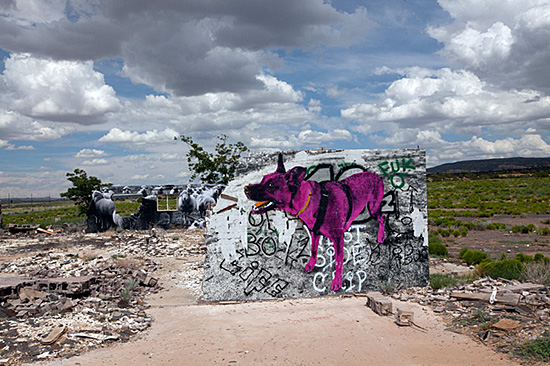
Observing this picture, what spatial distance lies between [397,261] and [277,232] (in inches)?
122

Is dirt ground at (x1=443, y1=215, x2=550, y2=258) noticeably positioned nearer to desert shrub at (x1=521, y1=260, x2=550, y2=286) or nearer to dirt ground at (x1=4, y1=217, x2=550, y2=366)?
desert shrub at (x1=521, y1=260, x2=550, y2=286)

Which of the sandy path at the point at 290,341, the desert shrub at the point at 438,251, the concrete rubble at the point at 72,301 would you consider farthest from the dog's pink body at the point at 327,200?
the desert shrub at the point at 438,251

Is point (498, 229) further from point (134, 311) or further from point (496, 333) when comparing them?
point (134, 311)

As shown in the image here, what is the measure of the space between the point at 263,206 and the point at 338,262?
2.23 meters

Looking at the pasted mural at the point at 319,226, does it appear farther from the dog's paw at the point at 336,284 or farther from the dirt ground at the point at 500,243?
the dirt ground at the point at 500,243

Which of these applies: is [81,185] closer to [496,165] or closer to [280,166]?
[280,166]

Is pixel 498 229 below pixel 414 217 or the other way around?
below

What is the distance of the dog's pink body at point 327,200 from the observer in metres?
9.61

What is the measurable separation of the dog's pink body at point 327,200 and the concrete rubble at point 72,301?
3.70 meters

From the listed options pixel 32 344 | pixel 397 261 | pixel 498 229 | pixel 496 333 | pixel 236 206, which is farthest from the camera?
pixel 498 229

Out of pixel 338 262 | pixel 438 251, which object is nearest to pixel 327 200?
pixel 338 262

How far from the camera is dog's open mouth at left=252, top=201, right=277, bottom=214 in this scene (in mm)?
9523

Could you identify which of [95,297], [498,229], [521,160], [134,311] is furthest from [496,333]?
[521,160]

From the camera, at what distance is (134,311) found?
875 cm
